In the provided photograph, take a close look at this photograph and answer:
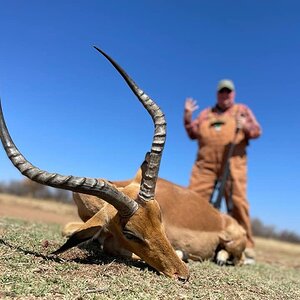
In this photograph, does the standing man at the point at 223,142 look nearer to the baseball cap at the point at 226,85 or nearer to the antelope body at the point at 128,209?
the baseball cap at the point at 226,85

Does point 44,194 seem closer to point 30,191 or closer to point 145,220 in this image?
point 30,191

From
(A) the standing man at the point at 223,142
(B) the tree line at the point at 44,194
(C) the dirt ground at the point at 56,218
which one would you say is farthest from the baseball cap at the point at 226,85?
(B) the tree line at the point at 44,194

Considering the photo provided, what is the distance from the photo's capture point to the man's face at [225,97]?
955cm

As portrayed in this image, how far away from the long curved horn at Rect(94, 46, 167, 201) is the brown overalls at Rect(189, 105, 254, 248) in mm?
4885

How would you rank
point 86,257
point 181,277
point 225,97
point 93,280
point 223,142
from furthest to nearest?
1. point 225,97
2. point 223,142
3. point 86,257
4. point 181,277
5. point 93,280

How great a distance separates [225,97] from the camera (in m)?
9.57

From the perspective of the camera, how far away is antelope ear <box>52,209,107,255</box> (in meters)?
4.43

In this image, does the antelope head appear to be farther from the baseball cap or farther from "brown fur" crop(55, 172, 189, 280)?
the baseball cap

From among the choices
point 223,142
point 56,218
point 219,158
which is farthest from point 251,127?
point 56,218

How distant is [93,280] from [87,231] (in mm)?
836

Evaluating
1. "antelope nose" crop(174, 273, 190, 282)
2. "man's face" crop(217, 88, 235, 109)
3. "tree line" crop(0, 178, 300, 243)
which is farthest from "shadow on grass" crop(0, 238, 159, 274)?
"tree line" crop(0, 178, 300, 243)

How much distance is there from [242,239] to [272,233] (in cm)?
5119

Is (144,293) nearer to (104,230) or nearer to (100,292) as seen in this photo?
(100,292)

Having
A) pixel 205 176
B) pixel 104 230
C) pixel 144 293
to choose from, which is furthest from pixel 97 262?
pixel 205 176
